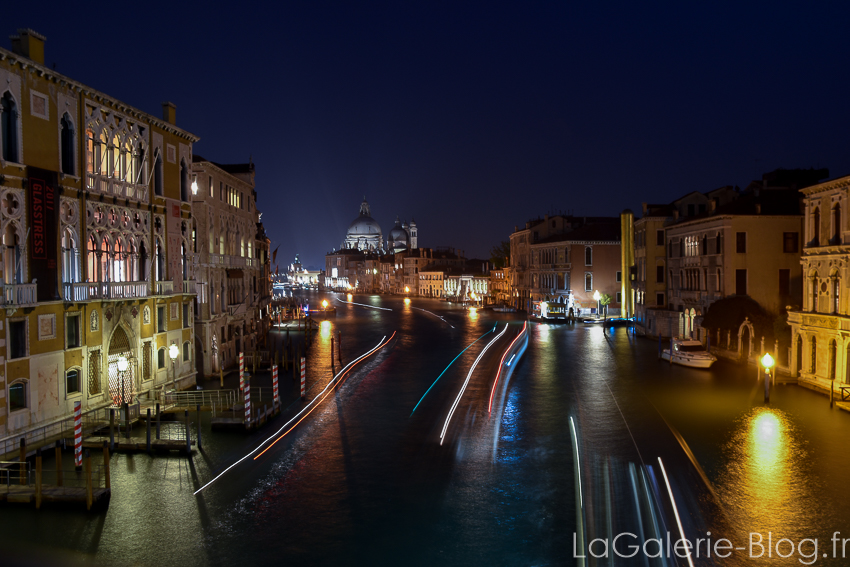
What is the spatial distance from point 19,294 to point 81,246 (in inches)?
144

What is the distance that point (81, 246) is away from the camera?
21859mm

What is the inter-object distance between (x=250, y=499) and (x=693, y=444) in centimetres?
1281

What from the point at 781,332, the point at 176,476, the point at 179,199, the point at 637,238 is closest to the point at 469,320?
the point at 637,238

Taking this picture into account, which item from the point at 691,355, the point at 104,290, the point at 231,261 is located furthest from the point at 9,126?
the point at 691,355

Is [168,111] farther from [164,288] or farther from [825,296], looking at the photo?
[825,296]

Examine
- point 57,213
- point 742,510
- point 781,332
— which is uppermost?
point 57,213

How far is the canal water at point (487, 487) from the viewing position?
12.8 metres

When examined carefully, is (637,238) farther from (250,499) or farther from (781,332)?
(250,499)

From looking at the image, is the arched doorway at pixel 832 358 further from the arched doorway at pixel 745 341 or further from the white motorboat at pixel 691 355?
the arched doorway at pixel 745 341

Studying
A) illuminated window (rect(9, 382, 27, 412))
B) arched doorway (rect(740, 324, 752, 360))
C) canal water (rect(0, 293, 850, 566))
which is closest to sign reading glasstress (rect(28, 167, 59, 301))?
illuminated window (rect(9, 382, 27, 412))

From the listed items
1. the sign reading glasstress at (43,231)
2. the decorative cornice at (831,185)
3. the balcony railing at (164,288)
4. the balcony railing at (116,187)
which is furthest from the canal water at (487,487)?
the balcony railing at (116,187)

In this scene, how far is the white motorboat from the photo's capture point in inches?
1385

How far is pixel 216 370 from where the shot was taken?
3306 cm

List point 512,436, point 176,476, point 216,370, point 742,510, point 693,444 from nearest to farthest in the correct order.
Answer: point 742,510 < point 176,476 < point 693,444 < point 512,436 < point 216,370
